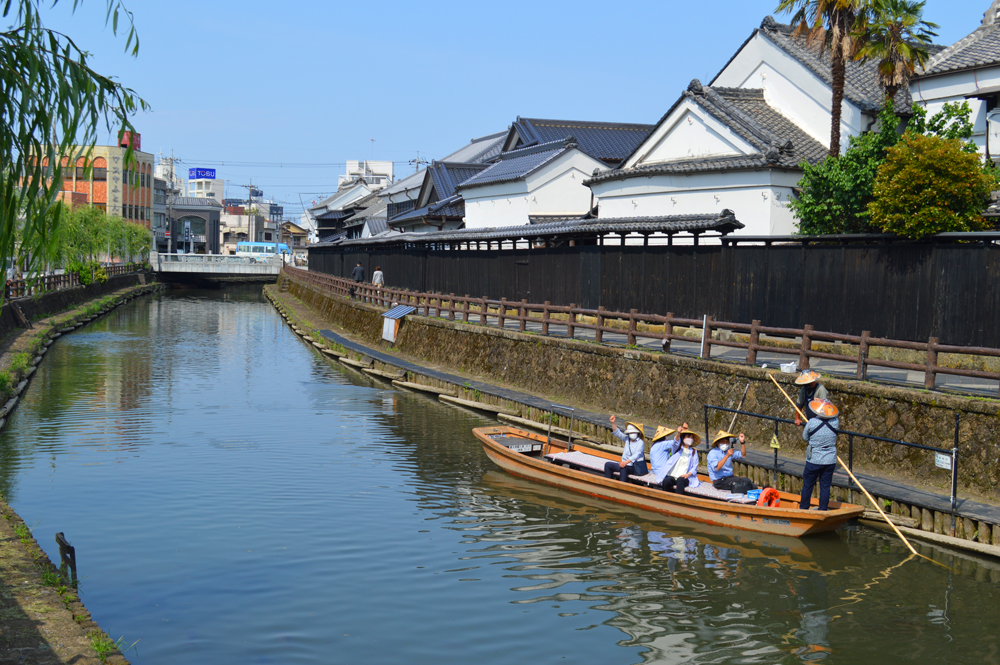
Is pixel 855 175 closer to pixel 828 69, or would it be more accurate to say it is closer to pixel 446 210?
pixel 828 69

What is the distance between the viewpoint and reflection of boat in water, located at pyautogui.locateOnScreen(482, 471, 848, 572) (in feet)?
41.6

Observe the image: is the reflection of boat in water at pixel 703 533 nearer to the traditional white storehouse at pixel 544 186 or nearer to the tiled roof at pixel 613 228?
the tiled roof at pixel 613 228

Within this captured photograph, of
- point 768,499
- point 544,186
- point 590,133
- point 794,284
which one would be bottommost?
point 768,499

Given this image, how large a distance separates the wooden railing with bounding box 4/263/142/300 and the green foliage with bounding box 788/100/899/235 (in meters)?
21.6

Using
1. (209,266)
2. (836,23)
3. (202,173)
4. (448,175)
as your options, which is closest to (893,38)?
(836,23)

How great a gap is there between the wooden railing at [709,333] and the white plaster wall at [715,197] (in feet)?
15.5

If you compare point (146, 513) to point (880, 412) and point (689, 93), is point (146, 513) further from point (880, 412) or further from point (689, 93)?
point (689, 93)

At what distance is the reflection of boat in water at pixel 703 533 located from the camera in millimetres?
12688

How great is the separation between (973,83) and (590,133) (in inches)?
971

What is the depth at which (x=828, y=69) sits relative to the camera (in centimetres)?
2995

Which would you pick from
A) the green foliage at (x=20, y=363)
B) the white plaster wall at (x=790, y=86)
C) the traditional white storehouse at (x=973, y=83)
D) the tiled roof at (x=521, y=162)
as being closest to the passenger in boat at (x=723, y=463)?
the traditional white storehouse at (x=973, y=83)

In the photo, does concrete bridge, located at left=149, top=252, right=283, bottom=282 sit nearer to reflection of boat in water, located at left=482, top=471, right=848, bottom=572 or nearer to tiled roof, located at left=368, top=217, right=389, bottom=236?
tiled roof, located at left=368, top=217, right=389, bottom=236

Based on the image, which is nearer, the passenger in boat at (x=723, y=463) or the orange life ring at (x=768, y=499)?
the orange life ring at (x=768, y=499)

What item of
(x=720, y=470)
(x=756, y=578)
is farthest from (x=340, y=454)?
(x=756, y=578)
